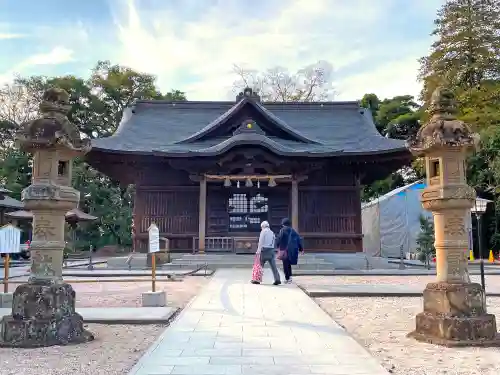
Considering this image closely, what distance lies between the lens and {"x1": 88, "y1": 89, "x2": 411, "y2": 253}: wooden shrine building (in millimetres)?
19047

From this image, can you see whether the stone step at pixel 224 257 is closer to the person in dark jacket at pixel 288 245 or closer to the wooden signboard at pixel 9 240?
the person in dark jacket at pixel 288 245

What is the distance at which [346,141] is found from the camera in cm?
2189

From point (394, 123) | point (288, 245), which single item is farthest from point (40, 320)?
point (394, 123)

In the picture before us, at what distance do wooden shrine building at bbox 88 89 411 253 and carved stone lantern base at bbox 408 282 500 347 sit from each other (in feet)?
42.0

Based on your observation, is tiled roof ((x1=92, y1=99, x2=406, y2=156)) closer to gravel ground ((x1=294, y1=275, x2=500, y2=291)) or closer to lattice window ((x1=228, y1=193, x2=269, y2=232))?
lattice window ((x1=228, y1=193, x2=269, y2=232))

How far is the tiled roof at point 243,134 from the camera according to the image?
18.9 m

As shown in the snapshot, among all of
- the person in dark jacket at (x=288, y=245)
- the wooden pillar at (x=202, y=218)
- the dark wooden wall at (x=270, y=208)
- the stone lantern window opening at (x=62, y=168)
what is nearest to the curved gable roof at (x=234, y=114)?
the dark wooden wall at (x=270, y=208)

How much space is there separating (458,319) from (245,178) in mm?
13801

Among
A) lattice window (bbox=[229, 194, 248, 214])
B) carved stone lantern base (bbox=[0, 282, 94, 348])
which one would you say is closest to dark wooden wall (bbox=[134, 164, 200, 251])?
lattice window (bbox=[229, 194, 248, 214])

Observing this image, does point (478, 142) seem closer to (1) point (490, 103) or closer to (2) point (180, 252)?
(2) point (180, 252)

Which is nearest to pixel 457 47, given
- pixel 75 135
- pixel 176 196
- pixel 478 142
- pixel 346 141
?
pixel 346 141

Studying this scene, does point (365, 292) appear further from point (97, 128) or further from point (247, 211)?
point (97, 128)

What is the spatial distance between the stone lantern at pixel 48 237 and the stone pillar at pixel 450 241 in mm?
4587

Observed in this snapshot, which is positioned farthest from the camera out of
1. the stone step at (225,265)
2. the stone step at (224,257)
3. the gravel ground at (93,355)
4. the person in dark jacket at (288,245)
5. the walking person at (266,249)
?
the stone step at (224,257)
